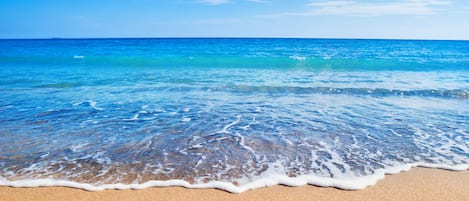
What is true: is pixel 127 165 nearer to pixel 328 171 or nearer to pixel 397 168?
pixel 328 171

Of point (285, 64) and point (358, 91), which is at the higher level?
point (285, 64)

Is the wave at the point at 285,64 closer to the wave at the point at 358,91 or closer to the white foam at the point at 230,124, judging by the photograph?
the wave at the point at 358,91

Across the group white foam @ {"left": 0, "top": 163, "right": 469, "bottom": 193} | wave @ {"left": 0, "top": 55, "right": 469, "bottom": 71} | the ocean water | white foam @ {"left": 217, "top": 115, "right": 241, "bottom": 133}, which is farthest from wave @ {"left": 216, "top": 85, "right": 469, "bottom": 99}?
wave @ {"left": 0, "top": 55, "right": 469, "bottom": 71}

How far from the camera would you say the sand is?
3695 mm

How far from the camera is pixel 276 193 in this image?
3.80m

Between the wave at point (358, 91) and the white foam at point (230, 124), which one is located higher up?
the wave at point (358, 91)

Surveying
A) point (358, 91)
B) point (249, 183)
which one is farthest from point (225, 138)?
point (358, 91)

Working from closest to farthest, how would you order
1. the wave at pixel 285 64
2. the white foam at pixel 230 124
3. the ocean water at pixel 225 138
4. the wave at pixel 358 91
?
the ocean water at pixel 225 138 < the white foam at pixel 230 124 < the wave at pixel 358 91 < the wave at pixel 285 64

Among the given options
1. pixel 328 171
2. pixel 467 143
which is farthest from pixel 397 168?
pixel 467 143

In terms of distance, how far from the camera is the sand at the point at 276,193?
370 centimetres

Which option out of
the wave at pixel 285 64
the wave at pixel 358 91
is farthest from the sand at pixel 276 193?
the wave at pixel 285 64

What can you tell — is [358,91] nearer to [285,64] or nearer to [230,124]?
[230,124]

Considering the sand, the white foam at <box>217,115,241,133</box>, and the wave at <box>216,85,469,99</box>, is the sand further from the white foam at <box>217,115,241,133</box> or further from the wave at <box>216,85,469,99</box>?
the wave at <box>216,85,469,99</box>

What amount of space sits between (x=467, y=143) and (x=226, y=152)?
4126 mm
